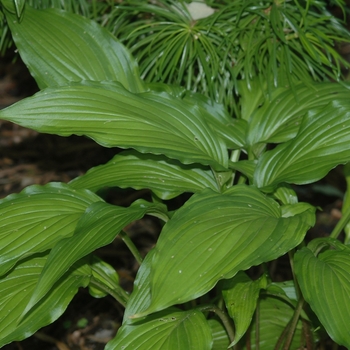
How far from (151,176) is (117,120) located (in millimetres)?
127

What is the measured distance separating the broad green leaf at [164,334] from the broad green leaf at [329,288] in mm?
187

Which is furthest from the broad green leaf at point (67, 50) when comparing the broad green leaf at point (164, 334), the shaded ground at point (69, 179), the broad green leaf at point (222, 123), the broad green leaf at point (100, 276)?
the shaded ground at point (69, 179)

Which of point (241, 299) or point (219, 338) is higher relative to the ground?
point (241, 299)

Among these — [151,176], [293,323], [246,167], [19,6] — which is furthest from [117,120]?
[293,323]

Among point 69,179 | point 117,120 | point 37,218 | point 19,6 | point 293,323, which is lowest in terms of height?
point 69,179

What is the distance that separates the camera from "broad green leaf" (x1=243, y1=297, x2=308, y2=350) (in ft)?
4.21

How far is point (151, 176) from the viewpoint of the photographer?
1.11 m

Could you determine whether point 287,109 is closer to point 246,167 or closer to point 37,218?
point 246,167

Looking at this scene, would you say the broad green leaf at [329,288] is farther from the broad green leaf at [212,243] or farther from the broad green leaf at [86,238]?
the broad green leaf at [86,238]

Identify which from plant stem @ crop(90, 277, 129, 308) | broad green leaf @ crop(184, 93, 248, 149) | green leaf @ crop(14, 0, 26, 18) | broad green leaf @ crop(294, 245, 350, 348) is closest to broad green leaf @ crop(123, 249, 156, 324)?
plant stem @ crop(90, 277, 129, 308)

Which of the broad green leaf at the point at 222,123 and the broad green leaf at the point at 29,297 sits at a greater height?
the broad green leaf at the point at 222,123

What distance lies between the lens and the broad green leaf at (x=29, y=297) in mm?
970

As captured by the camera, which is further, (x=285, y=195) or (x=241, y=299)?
(x=285, y=195)

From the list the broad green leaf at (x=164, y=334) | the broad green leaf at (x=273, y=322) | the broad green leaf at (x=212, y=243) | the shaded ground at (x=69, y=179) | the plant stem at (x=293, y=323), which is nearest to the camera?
the broad green leaf at (x=212, y=243)
